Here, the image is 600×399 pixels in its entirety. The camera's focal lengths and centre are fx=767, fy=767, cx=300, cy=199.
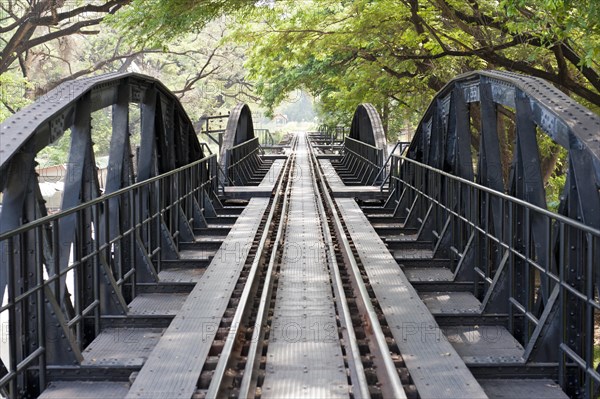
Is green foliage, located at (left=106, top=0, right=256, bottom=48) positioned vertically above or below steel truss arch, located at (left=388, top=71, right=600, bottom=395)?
above

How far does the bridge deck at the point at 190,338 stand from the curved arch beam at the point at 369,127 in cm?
1150

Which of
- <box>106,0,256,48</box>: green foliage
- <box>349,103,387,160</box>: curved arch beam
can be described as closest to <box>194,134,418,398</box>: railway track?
<box>106,0,256,48</box>: green foliage

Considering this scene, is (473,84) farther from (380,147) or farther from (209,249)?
(380,147)

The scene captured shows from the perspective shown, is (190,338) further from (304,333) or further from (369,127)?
(369,127)

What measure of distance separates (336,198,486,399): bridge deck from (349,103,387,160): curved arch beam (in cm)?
1119

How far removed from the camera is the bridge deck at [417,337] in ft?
16.9

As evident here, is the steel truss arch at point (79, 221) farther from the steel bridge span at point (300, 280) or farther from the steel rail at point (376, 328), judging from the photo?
the steel rail at point (376, 328)

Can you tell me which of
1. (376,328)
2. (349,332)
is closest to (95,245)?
(349,332)

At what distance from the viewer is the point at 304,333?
6691mm

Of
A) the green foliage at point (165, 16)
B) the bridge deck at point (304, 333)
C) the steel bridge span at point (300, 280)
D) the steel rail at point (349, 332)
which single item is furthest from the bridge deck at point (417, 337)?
the green foliage at point (165, 16)

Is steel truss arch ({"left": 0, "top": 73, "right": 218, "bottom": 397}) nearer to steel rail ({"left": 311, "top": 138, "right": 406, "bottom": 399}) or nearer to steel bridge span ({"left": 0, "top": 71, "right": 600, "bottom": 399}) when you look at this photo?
steel bridge span ({"left": 0, "top": 71, "right": 600, "bottom": 399})

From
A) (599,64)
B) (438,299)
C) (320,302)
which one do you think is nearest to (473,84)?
(438,299)

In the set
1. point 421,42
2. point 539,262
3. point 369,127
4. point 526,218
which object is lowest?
point 539,262

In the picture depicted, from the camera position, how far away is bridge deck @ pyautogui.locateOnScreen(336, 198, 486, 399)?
5.16 meters
